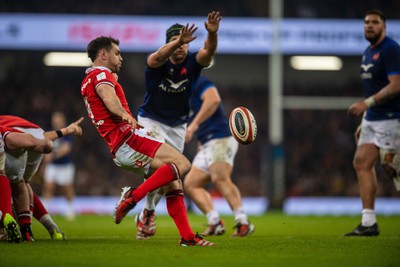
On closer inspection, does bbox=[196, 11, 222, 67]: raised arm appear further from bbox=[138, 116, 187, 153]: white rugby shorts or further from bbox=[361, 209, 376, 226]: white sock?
bbox=[361, 209, 376, 226]: white sock

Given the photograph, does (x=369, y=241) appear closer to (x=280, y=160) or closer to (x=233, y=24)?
(x=280, y=160)

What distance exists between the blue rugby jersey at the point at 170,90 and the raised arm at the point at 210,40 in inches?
4.5

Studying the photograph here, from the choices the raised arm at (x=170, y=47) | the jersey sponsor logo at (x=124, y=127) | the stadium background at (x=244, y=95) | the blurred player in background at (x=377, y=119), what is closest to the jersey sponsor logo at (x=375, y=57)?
the blurred player in background at (x=377, y=119)

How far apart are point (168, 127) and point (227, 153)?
1.45 meters

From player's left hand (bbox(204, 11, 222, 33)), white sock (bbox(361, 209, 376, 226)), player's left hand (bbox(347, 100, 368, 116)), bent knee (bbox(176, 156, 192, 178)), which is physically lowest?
white sock (bbox(361, 209, 376, 226))

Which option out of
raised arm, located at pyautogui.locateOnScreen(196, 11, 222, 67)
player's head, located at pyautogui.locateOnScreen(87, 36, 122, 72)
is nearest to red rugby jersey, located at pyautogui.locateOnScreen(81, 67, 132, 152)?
player's head, located at pyautogui.locateOnScreen(87, 36, 122, 72)

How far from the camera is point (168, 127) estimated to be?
849 centimetres

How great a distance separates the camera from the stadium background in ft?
76.1

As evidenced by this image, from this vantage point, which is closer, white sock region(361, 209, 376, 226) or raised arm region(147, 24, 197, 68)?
raised arm region(147, 24, 197, 68)

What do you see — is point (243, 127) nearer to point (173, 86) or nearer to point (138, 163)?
point (173, 86)

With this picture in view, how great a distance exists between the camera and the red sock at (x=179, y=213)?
6.89m

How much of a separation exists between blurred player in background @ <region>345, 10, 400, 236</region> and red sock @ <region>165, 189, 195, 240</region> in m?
2.56

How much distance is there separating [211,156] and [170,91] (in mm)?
1766

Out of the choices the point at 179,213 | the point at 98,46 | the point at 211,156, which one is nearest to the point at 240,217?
the point at 211,156
